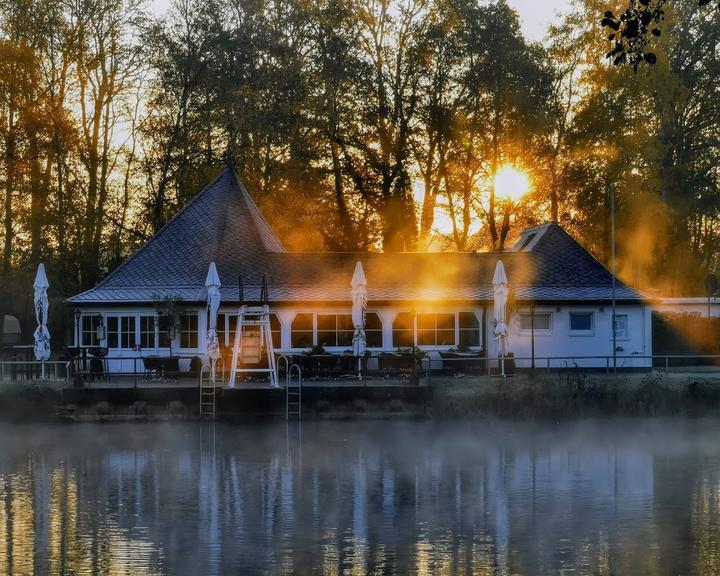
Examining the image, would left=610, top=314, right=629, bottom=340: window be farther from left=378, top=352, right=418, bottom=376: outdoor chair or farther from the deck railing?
left=378, top=352, right=418, bottom=376: outdoor chair

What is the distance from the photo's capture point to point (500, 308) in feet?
153

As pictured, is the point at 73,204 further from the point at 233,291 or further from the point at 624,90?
the point at 624,90

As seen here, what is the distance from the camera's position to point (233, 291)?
51594mm

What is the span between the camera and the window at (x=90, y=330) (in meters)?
50.2

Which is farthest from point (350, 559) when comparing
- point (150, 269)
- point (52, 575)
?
point (150, 269)

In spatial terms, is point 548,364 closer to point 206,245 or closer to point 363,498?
point 206,245

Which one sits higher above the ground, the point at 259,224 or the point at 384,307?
the point at 259,224

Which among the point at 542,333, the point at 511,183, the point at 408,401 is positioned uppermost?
the point at 511,183

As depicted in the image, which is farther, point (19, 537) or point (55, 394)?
point (55, 394)

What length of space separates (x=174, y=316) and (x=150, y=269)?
4000 millimetres

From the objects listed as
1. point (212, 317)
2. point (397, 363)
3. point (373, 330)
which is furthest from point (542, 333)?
point (212, 317)

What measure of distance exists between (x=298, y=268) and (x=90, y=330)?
7.82m

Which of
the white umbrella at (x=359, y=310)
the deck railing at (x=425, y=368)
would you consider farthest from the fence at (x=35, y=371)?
the white umbrella at (x=359, y=310)

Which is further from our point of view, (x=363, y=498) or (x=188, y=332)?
(x=188, y=332)
